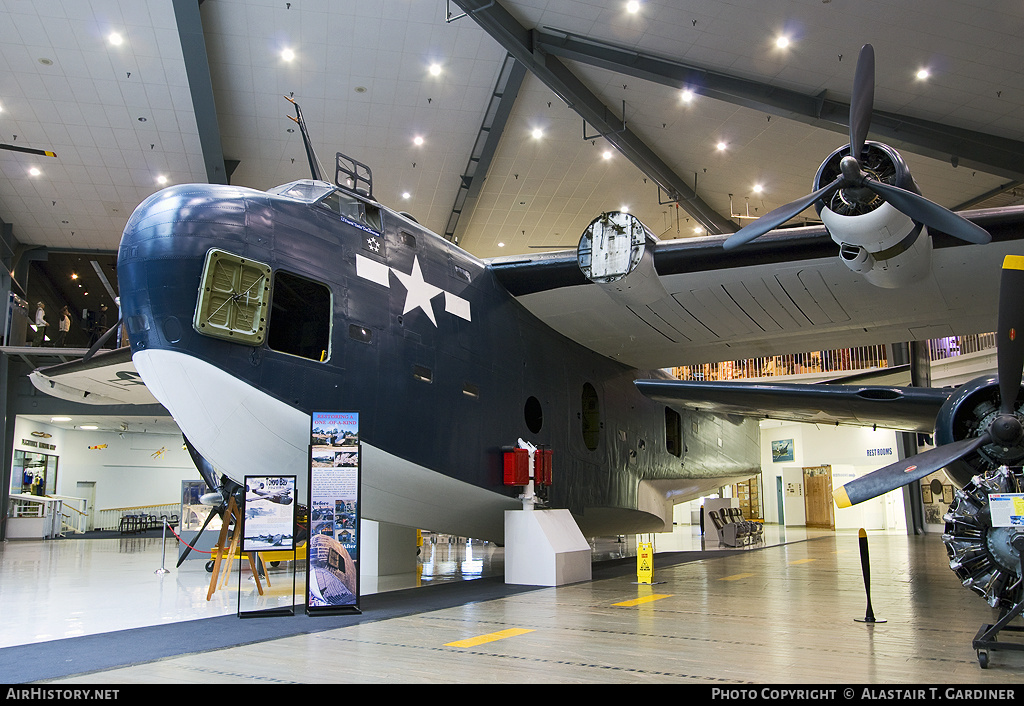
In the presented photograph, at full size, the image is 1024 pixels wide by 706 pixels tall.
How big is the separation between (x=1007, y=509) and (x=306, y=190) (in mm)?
7890

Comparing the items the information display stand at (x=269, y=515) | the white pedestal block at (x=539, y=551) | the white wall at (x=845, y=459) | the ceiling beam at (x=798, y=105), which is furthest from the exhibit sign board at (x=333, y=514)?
the white wall at (x=845, y=459)

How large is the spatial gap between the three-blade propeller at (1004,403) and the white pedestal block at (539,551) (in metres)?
4.64

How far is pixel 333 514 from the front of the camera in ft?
25.3

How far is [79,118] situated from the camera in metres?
18.0

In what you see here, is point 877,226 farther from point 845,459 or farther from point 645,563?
point 845,459

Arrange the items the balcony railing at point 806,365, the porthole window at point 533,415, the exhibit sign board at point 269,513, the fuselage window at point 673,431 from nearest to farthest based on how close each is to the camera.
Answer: the exhibit sign board at point 269,513 → the porthole window at point 533,415 → the fuselage window at point 673,431 → the balcony railing at point 806,365

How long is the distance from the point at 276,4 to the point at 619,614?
1439cm

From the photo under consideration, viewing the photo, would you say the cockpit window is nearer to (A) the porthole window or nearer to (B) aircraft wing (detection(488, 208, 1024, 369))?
(B) aircraft wing (detection(488, 208, 1024, 369))

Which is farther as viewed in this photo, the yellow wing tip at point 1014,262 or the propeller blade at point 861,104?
the propeller blade at point 861,104

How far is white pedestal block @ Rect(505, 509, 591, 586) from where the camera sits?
32.9ft

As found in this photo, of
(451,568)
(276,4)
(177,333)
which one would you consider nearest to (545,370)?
(451,568)

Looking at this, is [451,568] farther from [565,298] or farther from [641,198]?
[641,198]

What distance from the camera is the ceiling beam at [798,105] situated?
668 inches

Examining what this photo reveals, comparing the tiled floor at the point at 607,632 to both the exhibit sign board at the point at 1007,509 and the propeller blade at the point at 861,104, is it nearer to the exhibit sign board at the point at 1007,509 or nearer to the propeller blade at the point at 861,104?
the exhibit sign board at the point at 1007,509
